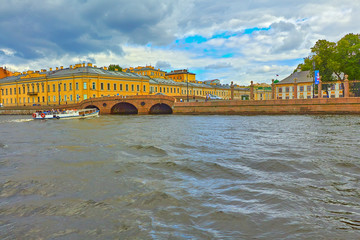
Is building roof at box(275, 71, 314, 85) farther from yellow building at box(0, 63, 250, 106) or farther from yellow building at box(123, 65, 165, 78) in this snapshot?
yellow building at box(123, 65, 165, 78)

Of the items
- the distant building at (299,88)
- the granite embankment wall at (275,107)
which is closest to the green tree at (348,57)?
the granite embankment wall at (275,107)

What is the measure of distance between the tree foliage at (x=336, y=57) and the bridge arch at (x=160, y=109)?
2177 centimetres

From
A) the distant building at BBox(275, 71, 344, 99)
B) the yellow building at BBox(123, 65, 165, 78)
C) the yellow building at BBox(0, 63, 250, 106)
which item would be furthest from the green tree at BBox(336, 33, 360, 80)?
the yellow building at BBox(123, 65, 165, 78)

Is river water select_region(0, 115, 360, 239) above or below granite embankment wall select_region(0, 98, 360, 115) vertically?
below

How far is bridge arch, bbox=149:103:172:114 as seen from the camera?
49.8m

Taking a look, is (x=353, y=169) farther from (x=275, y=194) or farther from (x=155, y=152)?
(x=155, y=152)

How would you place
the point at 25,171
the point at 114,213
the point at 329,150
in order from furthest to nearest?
1. the point at 329,150
2. the point at 25,171
3. the point at 114,213

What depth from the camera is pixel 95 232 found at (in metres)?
4.80

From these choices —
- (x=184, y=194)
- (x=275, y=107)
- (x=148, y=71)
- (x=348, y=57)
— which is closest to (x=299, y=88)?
(x=348, y=57)

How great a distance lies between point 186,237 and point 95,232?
4.60 feet

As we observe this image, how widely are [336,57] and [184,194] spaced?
42.2 meters

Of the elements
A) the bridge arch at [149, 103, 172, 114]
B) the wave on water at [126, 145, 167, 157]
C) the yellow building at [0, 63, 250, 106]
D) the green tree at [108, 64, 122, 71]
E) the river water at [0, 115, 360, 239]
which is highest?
the green tree at [108, 64, 122, 71]

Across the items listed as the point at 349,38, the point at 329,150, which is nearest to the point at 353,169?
the point at 329,150

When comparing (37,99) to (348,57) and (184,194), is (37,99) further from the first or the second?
(184,194)
